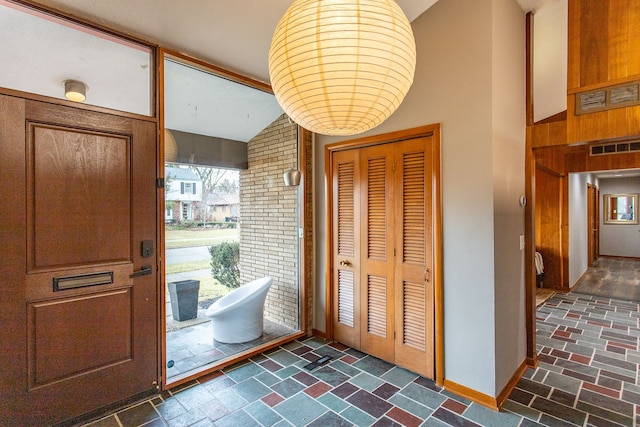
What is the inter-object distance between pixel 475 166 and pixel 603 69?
1115 millimetres

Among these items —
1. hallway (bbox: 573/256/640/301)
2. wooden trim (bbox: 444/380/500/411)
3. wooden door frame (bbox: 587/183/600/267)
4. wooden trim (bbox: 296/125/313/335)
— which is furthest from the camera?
wooden door frame (bbox: 587/183/600/267)

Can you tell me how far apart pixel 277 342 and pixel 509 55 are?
3.43m

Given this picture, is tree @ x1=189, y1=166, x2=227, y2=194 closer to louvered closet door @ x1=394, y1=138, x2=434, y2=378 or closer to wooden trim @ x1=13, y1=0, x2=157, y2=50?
wooden trim @ x1=13, y1=0, x2=157, y2=50

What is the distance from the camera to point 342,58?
1.07 m

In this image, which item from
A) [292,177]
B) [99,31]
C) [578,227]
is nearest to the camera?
[99,31]

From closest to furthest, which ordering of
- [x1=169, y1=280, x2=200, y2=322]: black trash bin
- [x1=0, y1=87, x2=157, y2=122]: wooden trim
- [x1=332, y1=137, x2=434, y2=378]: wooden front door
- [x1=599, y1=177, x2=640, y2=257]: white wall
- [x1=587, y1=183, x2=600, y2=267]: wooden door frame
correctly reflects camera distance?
[x1=0, y1=87, x2=157, y2=122]: wooden trim → [x1=332, y1=137, x2=434, y2=378]: wooden front door → [x1=169, y1=280, x2=200, y2=322]: black trash bin → [x1=587, y1=183, x2=600, y2=267]: wooden door frame → [x1=599, y1=177, x2=640, y2=257]: white wall

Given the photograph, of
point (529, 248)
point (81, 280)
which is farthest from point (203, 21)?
point (529, 248)

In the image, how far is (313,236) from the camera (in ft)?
11.9

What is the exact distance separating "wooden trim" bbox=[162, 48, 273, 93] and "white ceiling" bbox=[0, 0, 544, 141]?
1.4 inches

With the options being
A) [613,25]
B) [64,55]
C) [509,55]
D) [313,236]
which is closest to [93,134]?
[64,55]

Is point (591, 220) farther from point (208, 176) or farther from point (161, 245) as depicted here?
point (161, 245)

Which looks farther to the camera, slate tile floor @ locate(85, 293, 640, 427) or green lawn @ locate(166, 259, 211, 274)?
green lawn @ locate(166, 259, 211, 274)

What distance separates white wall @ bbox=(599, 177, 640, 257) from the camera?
921cm

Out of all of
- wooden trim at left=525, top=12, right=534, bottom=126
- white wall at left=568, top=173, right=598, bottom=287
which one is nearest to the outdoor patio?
wooden trim at left=525, top=12, right=534, bottom=126
